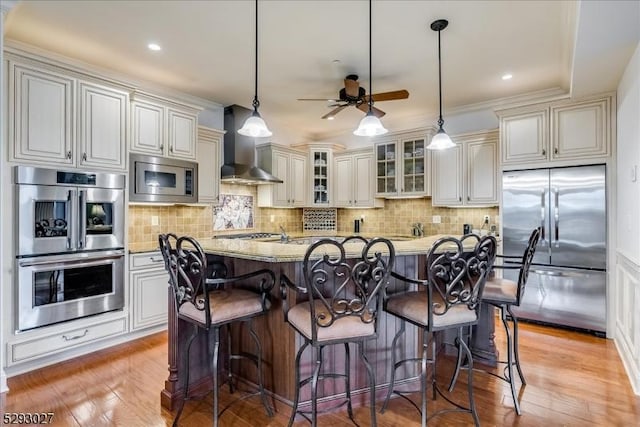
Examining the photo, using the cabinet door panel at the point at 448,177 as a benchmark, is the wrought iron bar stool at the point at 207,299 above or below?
below

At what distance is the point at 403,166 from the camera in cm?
509

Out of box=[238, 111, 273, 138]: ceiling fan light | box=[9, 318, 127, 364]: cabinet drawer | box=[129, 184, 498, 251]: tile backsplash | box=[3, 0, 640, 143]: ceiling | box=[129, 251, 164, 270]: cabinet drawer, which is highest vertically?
box=[3, 0, 640, 143]: ceiling

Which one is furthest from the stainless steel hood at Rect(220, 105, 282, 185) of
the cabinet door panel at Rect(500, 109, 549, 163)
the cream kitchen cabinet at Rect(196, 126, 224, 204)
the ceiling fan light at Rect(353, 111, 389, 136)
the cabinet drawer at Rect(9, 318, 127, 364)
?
the cabinet door panel at Rect(500, 109, 549, 163)

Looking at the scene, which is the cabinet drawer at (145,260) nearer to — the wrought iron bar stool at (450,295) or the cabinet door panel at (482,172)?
the wrought iron bar stool at (450,295)

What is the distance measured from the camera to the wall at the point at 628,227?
248 centimetres

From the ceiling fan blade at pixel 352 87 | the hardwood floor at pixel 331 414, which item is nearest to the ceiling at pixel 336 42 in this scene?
the ceiling fan blade at pixel 352 87

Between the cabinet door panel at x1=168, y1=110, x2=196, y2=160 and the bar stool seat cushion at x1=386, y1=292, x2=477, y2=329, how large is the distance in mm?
2968

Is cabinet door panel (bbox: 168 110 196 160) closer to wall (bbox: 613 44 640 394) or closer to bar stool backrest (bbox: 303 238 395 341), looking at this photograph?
bar stool backrest (bbox: 303 238 395 341)

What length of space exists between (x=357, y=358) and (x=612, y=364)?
2.24m

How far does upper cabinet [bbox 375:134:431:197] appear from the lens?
16.1 feet

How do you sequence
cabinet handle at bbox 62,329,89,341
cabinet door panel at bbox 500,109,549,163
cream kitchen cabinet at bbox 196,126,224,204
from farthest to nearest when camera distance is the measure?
cream kitchen cabinet at bbox 196,126,224,204 → cabinet door panel at bbox 500,109,549,163 → cabinet handle at bbox 62,329,89,341

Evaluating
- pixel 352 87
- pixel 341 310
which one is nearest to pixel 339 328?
pixel 341 310

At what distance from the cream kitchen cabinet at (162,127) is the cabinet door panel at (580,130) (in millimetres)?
3990

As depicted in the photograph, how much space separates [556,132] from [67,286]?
16.1ft
